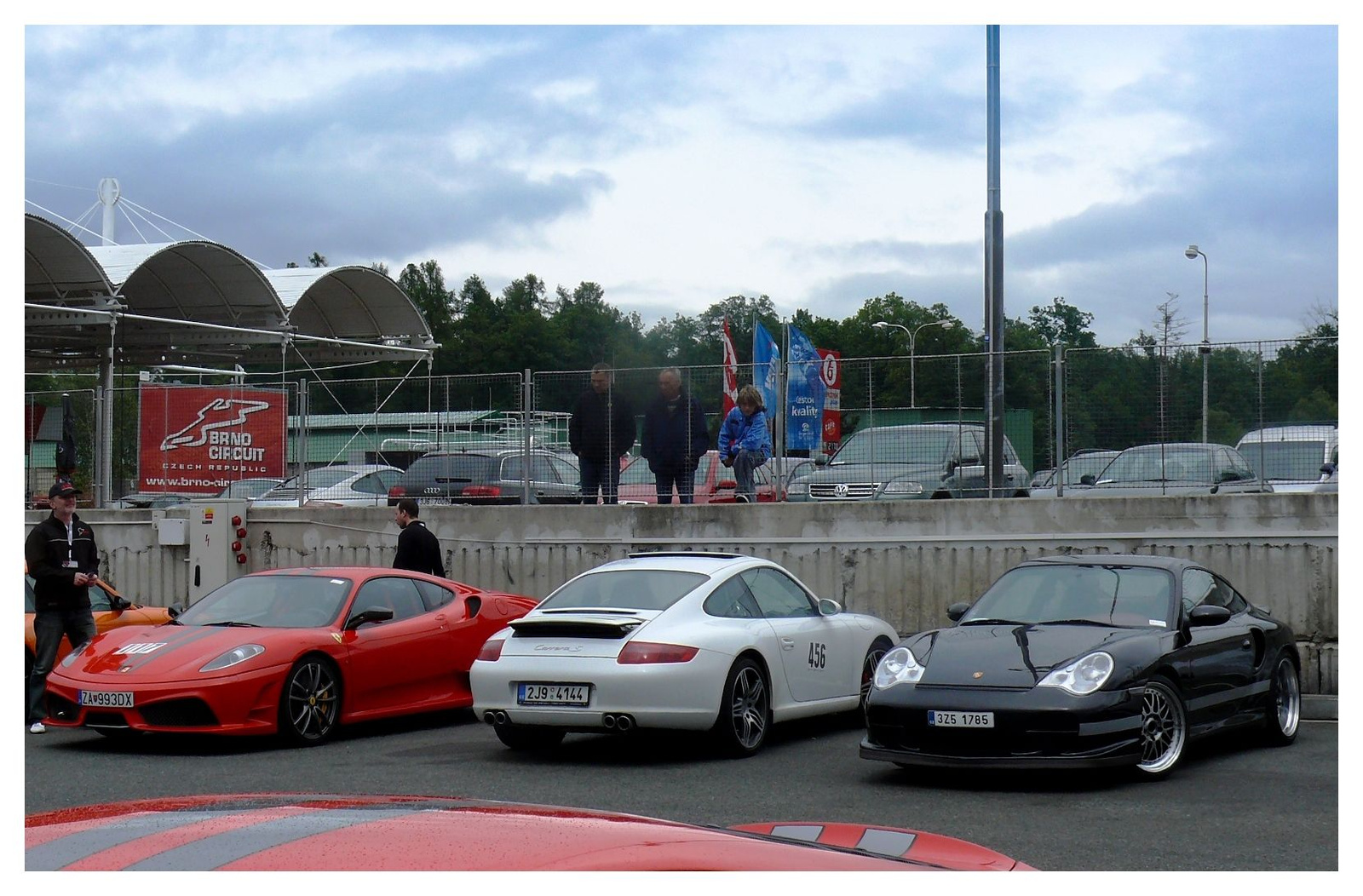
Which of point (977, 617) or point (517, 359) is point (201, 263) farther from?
point (517, 359)

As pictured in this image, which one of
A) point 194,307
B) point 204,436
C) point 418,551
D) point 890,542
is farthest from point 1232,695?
point 194,307

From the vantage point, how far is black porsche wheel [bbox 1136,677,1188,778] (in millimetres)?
8578

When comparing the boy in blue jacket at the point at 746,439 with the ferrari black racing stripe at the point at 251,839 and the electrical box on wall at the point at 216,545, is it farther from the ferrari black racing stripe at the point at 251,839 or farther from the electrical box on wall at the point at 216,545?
the ferrari black racing stripe at the point at 251,839

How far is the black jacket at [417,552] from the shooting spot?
14461mm

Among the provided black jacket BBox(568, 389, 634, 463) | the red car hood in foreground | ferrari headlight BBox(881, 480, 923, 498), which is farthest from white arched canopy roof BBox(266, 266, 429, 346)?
the red car hood in foreground

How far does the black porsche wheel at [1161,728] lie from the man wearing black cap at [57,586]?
807 cm

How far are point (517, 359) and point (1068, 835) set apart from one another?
9037cm

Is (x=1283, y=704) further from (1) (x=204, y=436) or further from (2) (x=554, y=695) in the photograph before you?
(1) (x=204, y=436)

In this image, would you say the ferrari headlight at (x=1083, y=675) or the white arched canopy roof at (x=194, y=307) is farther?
the white arched canopy roof at (x=194, y=307)

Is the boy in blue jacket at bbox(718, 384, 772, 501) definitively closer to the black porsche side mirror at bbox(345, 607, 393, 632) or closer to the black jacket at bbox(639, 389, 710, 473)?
the black jacket at bbox(639, 389, 710, 473)

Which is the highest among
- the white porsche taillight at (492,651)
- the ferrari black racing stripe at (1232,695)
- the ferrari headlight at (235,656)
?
the white porsche taillight at (492,651)

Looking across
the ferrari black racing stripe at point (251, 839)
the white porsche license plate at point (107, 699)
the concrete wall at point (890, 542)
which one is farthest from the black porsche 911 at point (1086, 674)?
the ferrari black racing stripe at point (251, 839)

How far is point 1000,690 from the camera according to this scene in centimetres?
849

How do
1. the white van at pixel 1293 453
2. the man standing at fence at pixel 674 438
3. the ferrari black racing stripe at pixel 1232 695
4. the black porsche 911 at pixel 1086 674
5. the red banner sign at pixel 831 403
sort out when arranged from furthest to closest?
the man standing at fence at pixel 674 438 → the red banner sign at pixel 831 403 → the white van at pixel 1293 453 → the ferrari black racing stripe at pixel 1232 695 → the black porsche 911 at pixel 1086 674
